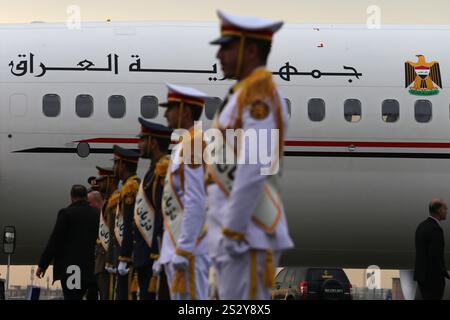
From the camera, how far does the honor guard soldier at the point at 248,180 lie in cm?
641

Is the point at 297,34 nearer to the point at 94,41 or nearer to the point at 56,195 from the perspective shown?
the point at 94,41

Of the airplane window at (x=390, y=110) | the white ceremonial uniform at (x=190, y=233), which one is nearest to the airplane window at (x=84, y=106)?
the airplane window at (x=390, y=110)

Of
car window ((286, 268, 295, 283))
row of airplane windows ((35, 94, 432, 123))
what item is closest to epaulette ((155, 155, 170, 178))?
row of airplane windows ((35, 94, 432, 123))

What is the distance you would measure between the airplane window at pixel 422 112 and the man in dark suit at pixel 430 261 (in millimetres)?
3290

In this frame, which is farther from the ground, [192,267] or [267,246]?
[267,246]

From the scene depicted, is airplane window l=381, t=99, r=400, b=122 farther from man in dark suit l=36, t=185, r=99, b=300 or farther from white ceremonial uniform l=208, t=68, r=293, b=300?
white ceremonial uniform l=208, t=68, r=293, b=300

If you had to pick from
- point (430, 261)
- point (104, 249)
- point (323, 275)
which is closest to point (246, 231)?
point (104, 249)

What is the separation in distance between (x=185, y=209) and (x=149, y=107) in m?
9.16

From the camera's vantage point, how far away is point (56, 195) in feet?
57.2

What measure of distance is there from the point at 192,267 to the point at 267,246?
2.28m

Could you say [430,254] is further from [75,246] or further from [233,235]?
[233,235]

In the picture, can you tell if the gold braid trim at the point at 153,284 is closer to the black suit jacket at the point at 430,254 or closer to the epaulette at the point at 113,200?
the epaulette at the point at 113,200

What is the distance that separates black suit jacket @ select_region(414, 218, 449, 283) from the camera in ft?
48.1
